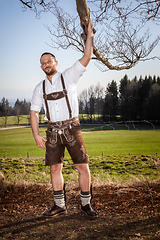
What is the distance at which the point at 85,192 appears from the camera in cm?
324

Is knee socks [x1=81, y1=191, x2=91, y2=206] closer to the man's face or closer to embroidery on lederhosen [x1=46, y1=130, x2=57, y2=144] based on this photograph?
embroidery on lederhosen [x1=46, y1=130, x2=57, y2=144]

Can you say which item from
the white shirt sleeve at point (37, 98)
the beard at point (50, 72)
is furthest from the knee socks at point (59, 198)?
the beard at point (50, 72)

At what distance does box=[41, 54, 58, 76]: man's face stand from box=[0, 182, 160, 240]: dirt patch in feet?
6.88

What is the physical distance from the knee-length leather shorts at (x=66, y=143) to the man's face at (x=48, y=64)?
30.2 inches

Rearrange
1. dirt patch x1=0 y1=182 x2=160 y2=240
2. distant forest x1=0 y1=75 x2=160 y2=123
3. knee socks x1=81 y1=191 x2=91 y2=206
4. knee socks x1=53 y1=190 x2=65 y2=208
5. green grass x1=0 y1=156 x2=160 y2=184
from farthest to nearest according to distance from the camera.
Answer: distant forest x1=0 y1=75 x2=160 y2=123
green grass x1=0 y1=156 x2=160 y2=184
knee socks x1=53 y1=190 x2=65 y2=208
knee socks x1=81 y1=191 x2=91 y2=206
dirt patch x1=0 y1=182 x2=160 y2=240

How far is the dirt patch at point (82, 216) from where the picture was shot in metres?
2.79

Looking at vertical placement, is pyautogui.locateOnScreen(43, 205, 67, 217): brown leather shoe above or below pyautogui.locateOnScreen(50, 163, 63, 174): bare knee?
below

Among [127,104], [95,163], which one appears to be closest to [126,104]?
[127,104]

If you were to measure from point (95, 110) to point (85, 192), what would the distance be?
30.7 meters

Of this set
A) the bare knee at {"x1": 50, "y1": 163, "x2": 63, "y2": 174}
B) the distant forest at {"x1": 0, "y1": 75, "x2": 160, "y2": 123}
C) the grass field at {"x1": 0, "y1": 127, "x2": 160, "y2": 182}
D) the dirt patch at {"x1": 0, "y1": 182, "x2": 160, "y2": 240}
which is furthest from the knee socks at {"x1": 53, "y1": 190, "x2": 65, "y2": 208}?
the distant forest at {"x1": 0, "y1": 75, "x2": 160, "y2": 123}

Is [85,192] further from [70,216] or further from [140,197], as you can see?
[140,197]

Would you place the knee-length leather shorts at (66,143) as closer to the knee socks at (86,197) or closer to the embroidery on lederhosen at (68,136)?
the embroidery on lederhosen at (68,136)

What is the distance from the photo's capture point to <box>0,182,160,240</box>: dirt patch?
2.79 metres

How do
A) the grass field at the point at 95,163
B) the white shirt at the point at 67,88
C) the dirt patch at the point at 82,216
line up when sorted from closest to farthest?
the dirt patch at the point at 82,216
the white shirt at the point at 67,88
the grass field at the point at 95,163
